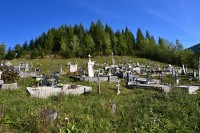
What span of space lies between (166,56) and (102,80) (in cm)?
4371

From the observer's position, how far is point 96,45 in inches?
2746

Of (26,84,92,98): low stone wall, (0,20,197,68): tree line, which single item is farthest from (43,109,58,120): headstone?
(0,20,197,68): tree line

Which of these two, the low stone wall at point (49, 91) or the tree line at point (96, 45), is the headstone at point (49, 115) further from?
the tree line at point (96, 45)

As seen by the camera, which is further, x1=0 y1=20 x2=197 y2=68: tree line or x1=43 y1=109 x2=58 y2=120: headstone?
x1=0 y1=20 x2=197 y2=68: tree line

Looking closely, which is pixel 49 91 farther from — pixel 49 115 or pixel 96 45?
pixel 96 45

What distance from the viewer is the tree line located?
6394 centimetres

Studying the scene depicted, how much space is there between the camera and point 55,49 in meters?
71.2

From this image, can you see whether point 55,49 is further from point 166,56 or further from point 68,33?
point 166,56

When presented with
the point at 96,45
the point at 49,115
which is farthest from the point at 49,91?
the point at 96,45

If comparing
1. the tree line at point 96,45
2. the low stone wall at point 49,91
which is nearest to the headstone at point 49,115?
the low stone wall at point 49,91

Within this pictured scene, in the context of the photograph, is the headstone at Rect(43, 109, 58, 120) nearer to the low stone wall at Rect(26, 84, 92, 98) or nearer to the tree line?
the low stone wall at Rect(26, 84, 92, 98)

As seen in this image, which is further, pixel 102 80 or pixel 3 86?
pixel 102 80

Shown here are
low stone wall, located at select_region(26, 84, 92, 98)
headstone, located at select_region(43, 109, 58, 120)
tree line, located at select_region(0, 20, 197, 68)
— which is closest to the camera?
headstone, located at select_region(43, 109, 58, 120)

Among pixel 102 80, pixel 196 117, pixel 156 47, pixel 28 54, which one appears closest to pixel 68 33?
pixel 28 54
